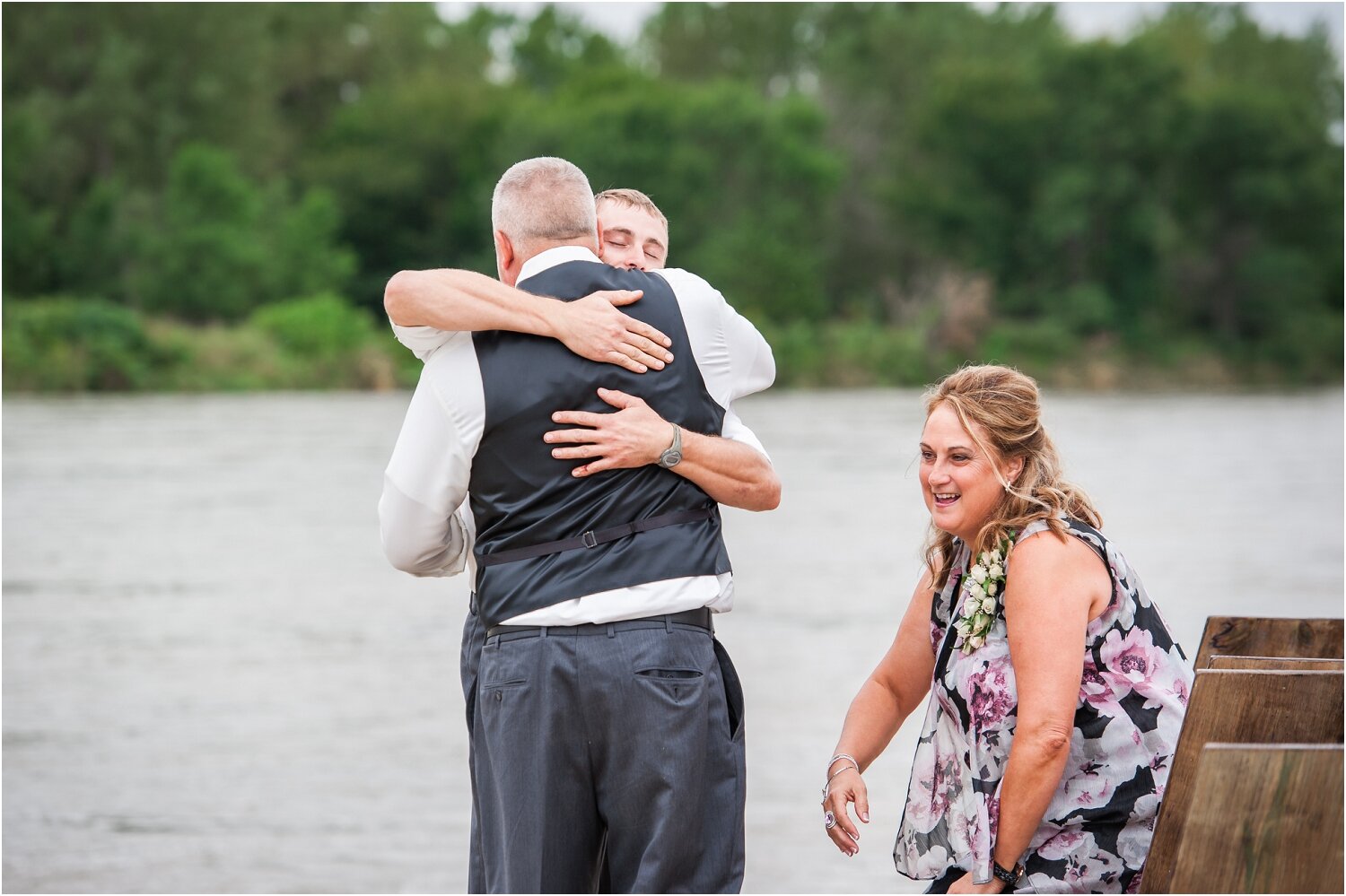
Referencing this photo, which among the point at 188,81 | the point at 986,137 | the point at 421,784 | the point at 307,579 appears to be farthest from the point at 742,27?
the point at 421,784

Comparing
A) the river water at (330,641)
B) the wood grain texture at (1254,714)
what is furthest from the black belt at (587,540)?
the river water at (330,641)

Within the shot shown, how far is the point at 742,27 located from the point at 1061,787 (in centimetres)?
7955

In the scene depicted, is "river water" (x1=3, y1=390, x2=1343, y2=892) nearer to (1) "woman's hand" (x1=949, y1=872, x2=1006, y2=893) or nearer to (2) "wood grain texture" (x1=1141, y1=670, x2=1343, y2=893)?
(1) "woman's hand" (x1=949, y1=872, x2=1006, y2=893)

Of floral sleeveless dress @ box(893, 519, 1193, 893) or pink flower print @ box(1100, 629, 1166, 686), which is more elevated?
pink flower print @ box(1100, 629, 1166, 686)

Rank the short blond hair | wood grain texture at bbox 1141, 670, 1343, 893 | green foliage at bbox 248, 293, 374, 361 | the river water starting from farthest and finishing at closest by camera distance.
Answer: green foliage at bbox 248, 293, 374, 361 < the river water < the short blond hair < wood grain texture at bbox 1141, 670, 1343, 893

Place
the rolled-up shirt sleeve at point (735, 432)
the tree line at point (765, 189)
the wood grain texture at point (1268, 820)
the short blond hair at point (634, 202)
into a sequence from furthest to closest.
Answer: the tree line at point (765, 189) < the short blond hair at point (634, 202) < the rolled-up shirt sleeve at point (735, 432) < the wood grain texture at point (1268, 820)

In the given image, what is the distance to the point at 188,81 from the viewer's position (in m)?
59.2

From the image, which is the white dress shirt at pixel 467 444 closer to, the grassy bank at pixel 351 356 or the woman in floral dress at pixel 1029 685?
the woman in floral dress at pixel 1029 685

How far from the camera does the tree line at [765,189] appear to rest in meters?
55.9

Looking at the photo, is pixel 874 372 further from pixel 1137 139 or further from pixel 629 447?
pixel 629 447

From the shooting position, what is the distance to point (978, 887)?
2943mm

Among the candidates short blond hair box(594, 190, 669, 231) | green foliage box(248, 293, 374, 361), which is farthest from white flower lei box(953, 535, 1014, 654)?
green foliage box(248, 293, 374, 361)

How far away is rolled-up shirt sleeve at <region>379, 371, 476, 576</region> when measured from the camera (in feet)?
10.1

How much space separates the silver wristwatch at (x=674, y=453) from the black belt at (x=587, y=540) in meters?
0.10
